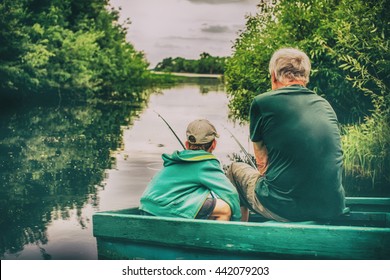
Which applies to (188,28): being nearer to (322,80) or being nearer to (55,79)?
(322,80)

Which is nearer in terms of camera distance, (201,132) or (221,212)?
(201,132)

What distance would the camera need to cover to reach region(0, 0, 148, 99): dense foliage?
2327cm

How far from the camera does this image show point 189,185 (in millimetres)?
4445

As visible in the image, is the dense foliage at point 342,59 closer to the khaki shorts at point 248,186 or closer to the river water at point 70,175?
the river water at point 70,175

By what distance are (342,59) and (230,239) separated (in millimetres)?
5354

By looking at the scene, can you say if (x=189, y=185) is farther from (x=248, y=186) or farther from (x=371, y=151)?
(x=371, y=151)

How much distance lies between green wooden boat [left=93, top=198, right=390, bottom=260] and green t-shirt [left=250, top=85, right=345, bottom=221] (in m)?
0.19

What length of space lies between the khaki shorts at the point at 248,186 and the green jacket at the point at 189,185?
0.11 m

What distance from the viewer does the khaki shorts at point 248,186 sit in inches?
176

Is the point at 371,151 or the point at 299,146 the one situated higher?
the point at 299,146

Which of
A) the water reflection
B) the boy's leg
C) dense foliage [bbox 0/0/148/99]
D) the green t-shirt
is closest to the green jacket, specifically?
the boy's leg

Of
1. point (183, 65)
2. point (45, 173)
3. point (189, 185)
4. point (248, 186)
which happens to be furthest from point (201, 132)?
point (183, 65)

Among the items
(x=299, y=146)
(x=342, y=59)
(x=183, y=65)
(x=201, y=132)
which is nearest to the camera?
(x=299, y=146)

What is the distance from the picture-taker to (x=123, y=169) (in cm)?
1021
